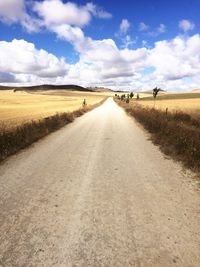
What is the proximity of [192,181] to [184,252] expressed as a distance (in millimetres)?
3472

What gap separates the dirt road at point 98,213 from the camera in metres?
3.98

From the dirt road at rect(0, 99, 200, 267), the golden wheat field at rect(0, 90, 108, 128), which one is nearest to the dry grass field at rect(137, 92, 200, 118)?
the golden wheat field at rect(0, 90, 108, 128)

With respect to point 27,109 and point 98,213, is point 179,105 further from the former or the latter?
point 98,213

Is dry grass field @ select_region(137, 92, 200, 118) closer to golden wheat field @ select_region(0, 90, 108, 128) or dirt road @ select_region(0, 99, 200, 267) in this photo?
golden wheat field @ select_region(0, 90, 108, 128)

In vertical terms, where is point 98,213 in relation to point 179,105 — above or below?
above

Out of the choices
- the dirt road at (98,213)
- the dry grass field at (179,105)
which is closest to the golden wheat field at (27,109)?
the dirt road at (98,213)

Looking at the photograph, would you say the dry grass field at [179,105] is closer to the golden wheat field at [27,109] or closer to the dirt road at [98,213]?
the golden wheat field at [27,109]

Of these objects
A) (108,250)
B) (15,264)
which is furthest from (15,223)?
(108,250)

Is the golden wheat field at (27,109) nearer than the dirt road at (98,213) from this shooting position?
No

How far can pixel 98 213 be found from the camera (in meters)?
5.33

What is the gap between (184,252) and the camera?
4.09m

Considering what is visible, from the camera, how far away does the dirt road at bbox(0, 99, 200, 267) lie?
398cm

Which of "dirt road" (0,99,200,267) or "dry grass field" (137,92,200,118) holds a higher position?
"dirt road" (0,99,200,267)

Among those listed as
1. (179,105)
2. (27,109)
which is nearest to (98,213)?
(27,109)
